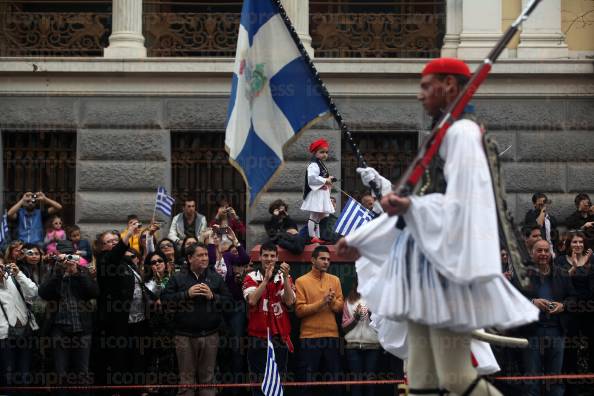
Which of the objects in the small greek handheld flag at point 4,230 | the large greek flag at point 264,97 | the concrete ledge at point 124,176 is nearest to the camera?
the large greek flag at point 264,97

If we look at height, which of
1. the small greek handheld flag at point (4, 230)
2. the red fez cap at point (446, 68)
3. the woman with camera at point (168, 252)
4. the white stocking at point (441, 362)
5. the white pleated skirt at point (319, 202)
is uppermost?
the red fez cap at point (446, 68)

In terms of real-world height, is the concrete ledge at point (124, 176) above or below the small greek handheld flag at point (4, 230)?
above

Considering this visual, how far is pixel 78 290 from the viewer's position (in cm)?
1362

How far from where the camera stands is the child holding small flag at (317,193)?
15.6 m

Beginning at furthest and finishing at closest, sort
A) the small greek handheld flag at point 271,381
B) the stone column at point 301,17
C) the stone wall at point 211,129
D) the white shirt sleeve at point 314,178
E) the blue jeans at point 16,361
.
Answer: the stone column at point 301,17 → the stone wall at point 211,129 → the white shirt sleeve at point 314,178 → the blue jeans at point 16,361 → the small greek handheld flag at point 271,381

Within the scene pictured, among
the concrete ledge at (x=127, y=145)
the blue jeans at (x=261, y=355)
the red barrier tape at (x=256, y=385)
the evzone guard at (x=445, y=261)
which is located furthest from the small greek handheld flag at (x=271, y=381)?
the concrete ledge at (x=127, y=145)

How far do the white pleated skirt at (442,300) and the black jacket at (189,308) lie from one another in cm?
593

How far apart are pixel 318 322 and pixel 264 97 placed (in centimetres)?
266

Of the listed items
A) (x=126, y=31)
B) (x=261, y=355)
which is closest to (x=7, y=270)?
(x=261, y=355)

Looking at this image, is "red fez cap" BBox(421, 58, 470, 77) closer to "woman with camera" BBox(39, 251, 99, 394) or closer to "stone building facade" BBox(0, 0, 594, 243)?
"woman with camera" BBox(39, 251, 99, 394)

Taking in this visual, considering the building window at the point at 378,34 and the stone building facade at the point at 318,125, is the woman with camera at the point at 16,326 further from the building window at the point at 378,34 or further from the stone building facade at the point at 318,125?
the building window at the point at 378,34

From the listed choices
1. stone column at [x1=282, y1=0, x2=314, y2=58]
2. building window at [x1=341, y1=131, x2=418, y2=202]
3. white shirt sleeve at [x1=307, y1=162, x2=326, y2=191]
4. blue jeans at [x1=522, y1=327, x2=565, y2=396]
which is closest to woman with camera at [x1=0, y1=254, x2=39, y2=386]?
white shirt sleeve at [x1=307, y1=162, x2=326, y2=191]

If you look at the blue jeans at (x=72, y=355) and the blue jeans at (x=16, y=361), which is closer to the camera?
the blue jeans at (x=72, y=355)

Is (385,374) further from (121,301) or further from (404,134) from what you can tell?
(404,134)
